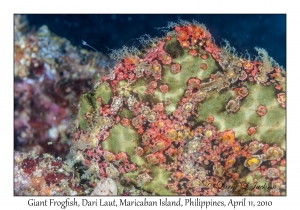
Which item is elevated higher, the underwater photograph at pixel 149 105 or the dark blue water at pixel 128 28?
the dark blue water at pixel 128 28

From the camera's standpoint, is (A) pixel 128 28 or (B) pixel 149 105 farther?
(A) pixel 128 28

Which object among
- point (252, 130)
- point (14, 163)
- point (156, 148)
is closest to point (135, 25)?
point (156, 148)

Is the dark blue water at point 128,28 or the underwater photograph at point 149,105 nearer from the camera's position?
the underwater photograph at point 149,105

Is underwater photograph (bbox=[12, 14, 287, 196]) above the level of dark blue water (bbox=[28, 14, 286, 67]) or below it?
below

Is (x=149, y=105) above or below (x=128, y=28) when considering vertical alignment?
below
